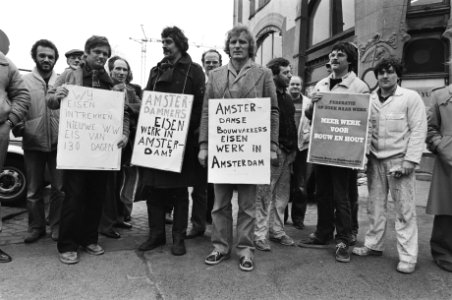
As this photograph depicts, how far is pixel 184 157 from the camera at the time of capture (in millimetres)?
3809

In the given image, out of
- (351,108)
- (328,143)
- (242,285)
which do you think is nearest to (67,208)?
(242,285)

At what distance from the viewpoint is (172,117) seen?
369 centimetres

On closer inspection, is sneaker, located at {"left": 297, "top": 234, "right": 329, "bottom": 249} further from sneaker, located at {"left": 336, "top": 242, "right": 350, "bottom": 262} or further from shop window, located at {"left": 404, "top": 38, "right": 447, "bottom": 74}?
shop window, located at {"left": 404, "top": 38, "right": 447, "bottom": 74}

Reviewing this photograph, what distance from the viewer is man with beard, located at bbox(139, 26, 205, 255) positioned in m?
3.76

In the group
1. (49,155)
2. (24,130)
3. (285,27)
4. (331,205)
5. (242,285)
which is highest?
(285,27)

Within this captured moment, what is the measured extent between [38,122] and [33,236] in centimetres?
123

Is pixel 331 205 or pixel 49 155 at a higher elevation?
pixel 49 155

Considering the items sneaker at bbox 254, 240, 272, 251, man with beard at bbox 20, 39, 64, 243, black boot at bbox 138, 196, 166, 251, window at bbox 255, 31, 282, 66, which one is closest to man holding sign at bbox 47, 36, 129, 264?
black boot at bbox 138, 196, 166, 251

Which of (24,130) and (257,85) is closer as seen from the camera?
(257,85)

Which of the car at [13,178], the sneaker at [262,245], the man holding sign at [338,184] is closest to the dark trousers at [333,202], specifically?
the man holding sign at [338,184]

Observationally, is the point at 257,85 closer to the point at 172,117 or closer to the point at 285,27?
the point at 172,117

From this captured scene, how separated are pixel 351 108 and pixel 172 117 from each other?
1748 millimetres

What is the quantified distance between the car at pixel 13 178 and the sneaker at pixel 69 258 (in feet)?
9.39

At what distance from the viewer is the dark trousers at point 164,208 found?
12.7 feet
